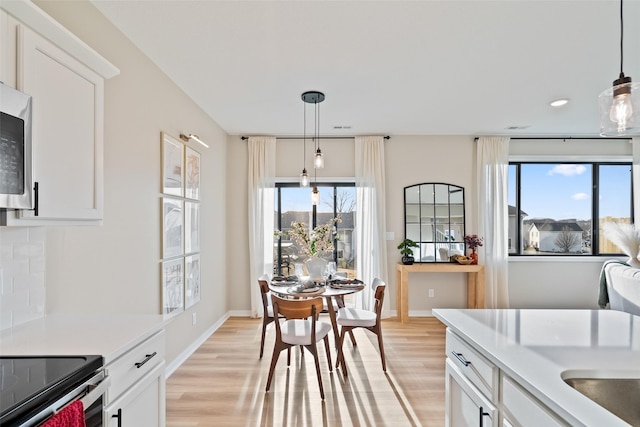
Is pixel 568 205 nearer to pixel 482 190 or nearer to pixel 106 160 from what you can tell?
pixel 482 190

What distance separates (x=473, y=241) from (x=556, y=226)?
4.79 ft

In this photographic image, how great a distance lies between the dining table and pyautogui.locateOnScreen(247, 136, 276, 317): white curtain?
1366 millimetres

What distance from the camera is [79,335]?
51.0 inches

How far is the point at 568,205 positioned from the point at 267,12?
16.7 feet

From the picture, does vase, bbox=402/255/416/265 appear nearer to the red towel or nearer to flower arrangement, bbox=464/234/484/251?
flower arrangement, bbox=464/234/484/251

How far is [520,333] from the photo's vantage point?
1366 millimetres

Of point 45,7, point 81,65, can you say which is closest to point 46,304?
point 81,65

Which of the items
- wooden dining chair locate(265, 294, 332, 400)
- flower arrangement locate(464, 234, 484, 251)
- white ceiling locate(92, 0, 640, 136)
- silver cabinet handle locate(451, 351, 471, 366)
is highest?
white ceiling locate(92, 0, 640, 136)

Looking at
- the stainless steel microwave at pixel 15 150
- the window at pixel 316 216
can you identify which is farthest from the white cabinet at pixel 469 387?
the window at pixel 316 216

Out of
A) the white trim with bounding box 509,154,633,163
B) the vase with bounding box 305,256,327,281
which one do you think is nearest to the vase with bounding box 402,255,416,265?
the vase with bounding box 305,256,327,281

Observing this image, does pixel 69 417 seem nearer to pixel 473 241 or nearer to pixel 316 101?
pixel 316 101

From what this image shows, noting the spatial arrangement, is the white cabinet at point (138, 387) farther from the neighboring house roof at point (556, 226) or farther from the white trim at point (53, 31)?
the neighboring house roof at point (556, 226)

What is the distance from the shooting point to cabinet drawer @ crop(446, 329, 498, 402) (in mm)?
1190

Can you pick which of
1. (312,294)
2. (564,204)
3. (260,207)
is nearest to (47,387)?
(312,294)
